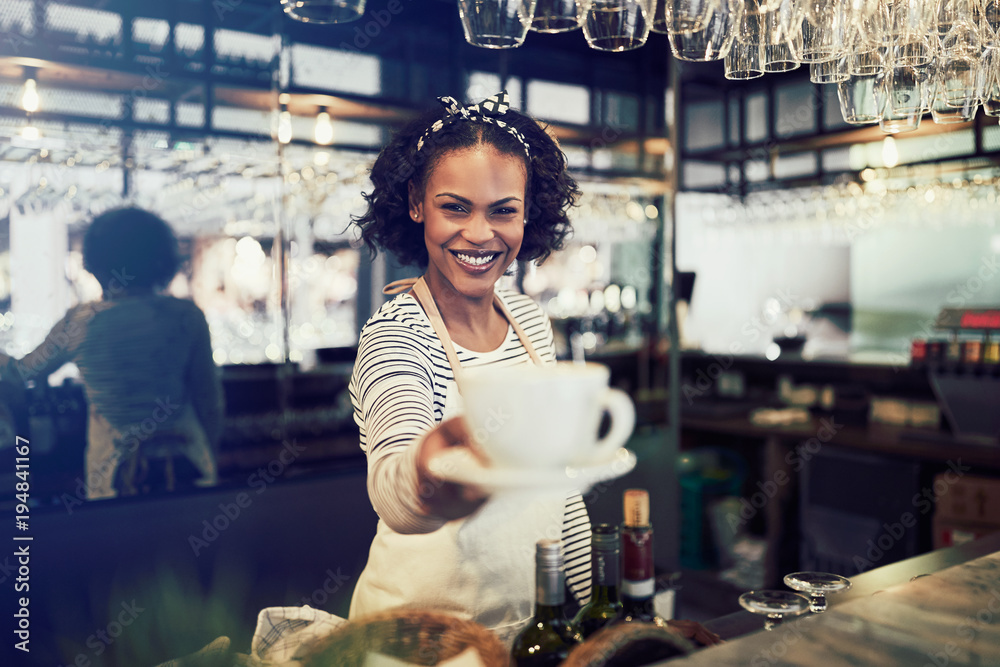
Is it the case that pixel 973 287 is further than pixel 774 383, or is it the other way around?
pixel 973 287

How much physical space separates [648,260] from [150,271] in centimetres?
204

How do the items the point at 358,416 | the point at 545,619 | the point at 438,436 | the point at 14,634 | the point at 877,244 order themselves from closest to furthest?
1. the point at 438,436
2. the point at 545,619
3. the point at 358,416
4. the point at 14,634
5. the point at 877,244

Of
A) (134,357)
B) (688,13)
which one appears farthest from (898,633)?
(134,357)

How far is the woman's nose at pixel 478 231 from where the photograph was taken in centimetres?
132

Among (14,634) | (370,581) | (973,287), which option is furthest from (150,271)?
(973,287)

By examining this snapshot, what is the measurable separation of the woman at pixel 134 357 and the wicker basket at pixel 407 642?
1.50m

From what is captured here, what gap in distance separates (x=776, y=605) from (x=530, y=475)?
631mm

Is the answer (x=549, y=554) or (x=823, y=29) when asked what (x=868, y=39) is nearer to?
(x=823, y=29)

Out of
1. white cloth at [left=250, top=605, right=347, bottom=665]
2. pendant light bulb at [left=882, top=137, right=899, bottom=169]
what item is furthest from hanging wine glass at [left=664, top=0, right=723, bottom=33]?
pendant light bulb at [left=882, top=137, right=899, bottom=169]

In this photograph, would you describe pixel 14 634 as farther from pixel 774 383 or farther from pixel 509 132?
pixel 774 383

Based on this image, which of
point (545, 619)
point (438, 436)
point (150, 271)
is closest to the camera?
point (438, 436)

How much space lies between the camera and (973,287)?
5.78 m

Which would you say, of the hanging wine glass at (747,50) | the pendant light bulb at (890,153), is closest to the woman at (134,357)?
the hanging wine glass at (747,50)

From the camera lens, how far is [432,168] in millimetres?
1437
